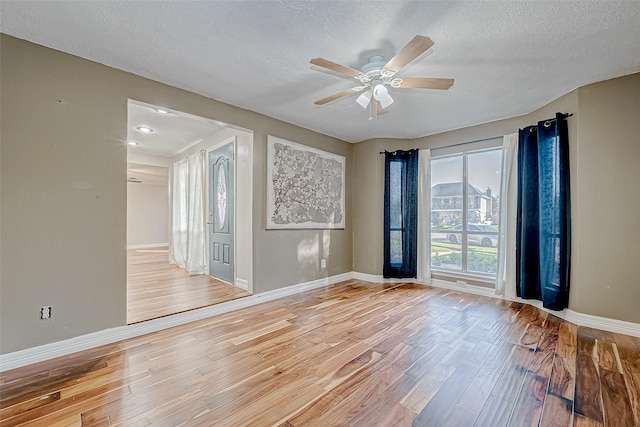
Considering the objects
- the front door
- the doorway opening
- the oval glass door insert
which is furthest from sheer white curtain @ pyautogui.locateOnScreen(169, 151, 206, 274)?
the oval glass door insert

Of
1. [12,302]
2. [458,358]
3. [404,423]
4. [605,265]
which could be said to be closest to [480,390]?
[458,358]

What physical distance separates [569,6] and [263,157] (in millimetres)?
3184

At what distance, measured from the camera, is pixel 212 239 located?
4891 mm

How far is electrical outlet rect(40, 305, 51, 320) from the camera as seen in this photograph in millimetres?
2127

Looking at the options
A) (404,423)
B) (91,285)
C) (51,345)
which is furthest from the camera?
(91,285)

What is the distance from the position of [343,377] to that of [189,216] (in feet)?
15.2

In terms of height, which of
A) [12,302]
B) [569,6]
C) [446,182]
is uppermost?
[569,6]

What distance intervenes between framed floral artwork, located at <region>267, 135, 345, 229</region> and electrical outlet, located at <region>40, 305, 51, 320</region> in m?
2.25

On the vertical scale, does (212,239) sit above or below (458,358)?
above

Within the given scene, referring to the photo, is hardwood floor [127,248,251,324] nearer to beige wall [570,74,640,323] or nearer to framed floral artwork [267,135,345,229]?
framed floral artwork [267,135,345,229]

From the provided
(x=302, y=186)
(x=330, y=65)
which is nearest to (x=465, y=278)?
(x=302, y=186)

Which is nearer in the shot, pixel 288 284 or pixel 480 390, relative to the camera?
pixel 480 390

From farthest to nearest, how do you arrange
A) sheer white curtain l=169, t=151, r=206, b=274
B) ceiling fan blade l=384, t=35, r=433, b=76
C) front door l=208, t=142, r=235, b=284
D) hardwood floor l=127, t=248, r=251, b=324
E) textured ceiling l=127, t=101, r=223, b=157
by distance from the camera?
sheer white curtain l=169, t=151, r=206, b=274 < front door l=208, t=142, r=235, b=284 < textured ceiling l=127, t=101, r=223, b=157 < hardwood floor l=127, t=248, r=251, b=324 < ceiling fan blade l=384, t=35, r=433, b=76

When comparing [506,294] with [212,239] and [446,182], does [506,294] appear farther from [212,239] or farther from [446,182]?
[212,239]
